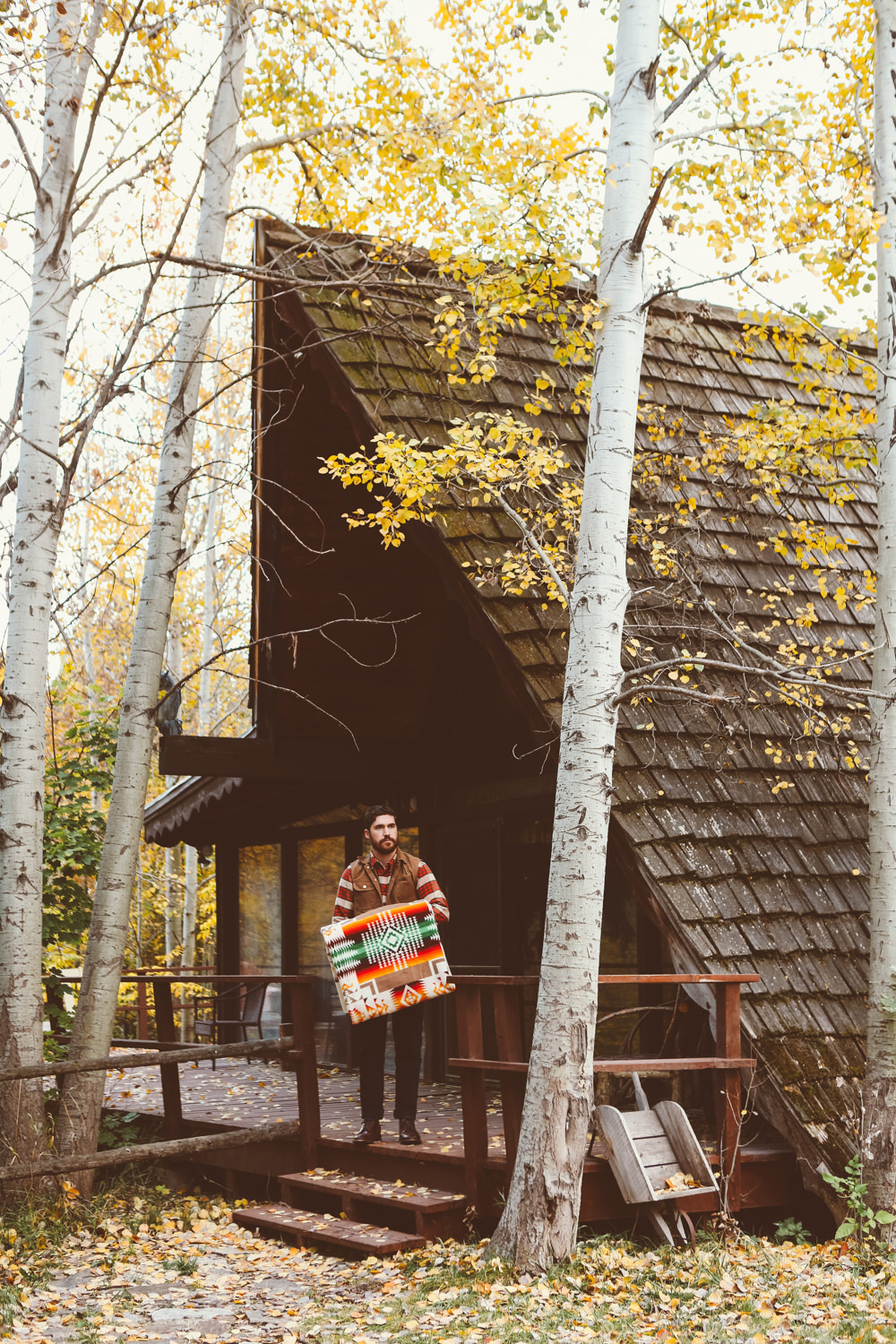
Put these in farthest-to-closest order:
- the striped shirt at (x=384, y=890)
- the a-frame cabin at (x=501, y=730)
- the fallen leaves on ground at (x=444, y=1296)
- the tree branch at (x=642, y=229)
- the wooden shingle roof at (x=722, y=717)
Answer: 1. the striped shirt at (x=384, y=890)
2. the a-frame cabin at (x=501, y=730)
3. the wooden shingle roof at (x=722, y=717)
4. the tree branch at (x=642, y=229)
5. the fallen leaves on ground at (x=444, y=1296)

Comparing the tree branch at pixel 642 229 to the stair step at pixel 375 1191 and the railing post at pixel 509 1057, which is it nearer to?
the railing post at pixel 509 1057

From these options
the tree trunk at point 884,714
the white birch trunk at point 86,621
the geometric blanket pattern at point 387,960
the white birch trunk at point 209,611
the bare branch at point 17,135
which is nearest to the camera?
the tree trunk at point 884,714

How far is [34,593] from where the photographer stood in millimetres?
6934

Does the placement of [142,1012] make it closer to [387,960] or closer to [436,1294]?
[387,960]

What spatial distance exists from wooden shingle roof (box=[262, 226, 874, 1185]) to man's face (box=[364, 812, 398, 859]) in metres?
1.04

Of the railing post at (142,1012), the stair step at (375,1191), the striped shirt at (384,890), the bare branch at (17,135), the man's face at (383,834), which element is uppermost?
the bare branch at (17,135)

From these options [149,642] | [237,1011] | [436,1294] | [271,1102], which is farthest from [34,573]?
[237,1011]

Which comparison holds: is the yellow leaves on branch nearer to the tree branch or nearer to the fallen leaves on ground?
the tree branch

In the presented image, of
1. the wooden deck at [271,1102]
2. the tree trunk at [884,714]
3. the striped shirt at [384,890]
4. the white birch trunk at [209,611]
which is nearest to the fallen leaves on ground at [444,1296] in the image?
the tree trunk at [884,714]

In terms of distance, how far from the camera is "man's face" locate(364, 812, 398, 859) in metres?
6.61

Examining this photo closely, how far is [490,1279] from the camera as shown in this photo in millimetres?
4941

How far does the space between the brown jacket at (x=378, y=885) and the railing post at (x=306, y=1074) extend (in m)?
0.83

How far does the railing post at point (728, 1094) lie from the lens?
574cm

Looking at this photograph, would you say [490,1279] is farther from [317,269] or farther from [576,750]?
[317,269]
